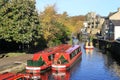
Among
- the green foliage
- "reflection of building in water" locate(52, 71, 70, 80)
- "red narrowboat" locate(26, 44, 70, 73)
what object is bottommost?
"reflection of building in water" locate(52, 71, 70, 80)

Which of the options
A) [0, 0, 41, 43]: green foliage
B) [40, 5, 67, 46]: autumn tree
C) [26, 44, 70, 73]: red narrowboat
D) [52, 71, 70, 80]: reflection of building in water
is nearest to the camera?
[52, 71, 70, 80]: reflection of building in water

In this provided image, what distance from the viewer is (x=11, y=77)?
3356cm

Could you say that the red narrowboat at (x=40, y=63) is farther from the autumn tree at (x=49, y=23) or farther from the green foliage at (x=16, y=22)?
the autumn tree at (x=49, y=23)

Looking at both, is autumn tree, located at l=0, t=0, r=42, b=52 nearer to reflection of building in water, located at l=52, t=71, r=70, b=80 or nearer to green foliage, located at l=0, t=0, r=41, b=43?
green foliage, located at l=0, t=0, r=41, b=43

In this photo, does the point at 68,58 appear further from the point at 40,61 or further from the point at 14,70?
the point at 14,70

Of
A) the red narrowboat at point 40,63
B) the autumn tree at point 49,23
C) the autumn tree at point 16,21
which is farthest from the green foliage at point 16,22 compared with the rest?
the autumn tree at point 49,23

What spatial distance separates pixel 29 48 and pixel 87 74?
32.3 metres

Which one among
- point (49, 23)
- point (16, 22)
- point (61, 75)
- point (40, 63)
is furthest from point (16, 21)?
point (49, 23)

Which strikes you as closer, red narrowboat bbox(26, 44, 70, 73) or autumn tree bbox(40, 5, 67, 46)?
red narrowboat bbox(26, 44, 70, 73)

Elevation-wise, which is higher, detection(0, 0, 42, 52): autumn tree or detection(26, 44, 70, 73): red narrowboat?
detection(0, 0, 42, 52): autumn tree

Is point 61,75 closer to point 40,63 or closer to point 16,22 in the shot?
point 40,63

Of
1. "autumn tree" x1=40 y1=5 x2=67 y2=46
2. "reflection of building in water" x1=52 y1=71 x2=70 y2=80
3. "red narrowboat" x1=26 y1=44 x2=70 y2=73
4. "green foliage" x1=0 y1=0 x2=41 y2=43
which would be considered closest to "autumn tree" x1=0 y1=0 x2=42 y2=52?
"green foliage" x1=0 y1=0 x2=41 y2=43

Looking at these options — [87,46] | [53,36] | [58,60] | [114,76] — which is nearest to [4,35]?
[58,60]

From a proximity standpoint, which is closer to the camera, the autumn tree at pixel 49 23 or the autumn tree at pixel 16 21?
the autumn tree at pixel 16 21
